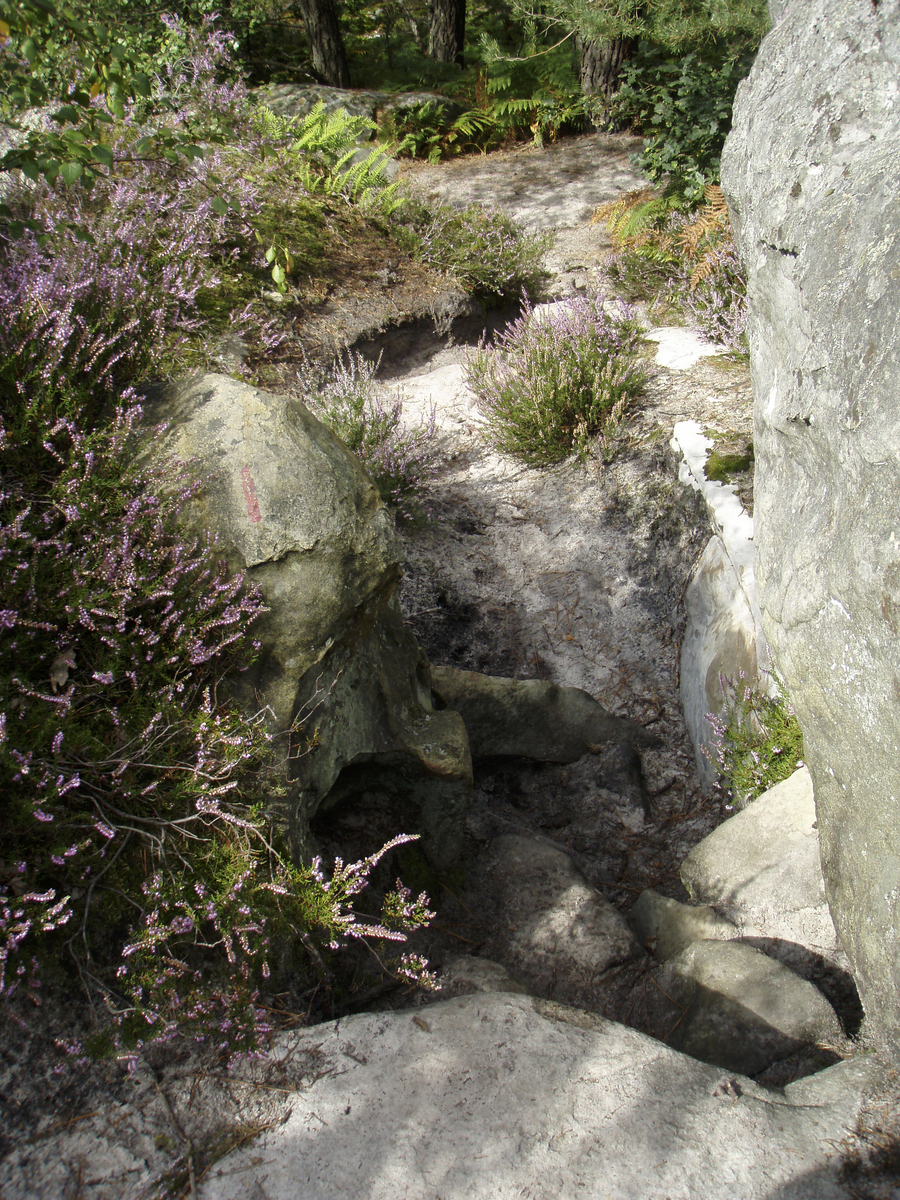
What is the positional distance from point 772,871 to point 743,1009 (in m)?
0.66

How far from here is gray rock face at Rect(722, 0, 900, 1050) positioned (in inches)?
80.0

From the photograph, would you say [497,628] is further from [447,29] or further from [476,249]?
[447,29]

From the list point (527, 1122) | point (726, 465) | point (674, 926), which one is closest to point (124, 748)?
point (527, 1122)

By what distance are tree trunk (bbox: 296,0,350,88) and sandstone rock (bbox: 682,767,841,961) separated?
12.8 m

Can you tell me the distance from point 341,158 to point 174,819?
7.70m

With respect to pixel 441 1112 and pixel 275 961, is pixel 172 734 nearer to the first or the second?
pixel 275 961

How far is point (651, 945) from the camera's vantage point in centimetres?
302

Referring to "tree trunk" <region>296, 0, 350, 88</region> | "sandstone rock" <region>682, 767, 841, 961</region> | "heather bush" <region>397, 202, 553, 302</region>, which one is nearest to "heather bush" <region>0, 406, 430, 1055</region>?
"sandstone rock" <region>682, 767, 841, 961</region>

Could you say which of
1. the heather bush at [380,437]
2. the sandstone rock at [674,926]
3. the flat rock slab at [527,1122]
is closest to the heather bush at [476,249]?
the heather bush at [380,437]

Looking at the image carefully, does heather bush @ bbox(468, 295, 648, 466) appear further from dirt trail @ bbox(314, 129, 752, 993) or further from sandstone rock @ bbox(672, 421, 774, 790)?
sandstone rock @ bbox(672, 421, 774, 790)

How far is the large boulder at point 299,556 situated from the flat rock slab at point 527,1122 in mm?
696

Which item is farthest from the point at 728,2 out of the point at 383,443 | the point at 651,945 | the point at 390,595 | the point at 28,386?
the point at 651,945

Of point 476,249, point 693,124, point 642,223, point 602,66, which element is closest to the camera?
point 476,249

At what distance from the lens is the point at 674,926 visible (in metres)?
3.00
